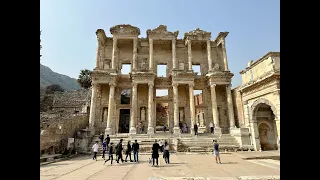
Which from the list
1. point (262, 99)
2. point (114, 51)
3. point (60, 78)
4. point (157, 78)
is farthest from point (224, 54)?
point (60, 78)

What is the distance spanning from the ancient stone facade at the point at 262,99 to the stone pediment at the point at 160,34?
9.36m

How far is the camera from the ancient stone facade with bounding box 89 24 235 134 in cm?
2070

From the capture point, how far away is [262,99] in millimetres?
14242

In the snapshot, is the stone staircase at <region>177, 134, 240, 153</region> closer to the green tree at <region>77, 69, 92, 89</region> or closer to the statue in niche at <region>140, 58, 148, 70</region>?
the statue in niche at <region>140, 58, 148, 70</region>

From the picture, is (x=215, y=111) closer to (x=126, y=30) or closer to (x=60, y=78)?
(x=126, y=30)

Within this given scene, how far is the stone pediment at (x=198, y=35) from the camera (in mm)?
23484

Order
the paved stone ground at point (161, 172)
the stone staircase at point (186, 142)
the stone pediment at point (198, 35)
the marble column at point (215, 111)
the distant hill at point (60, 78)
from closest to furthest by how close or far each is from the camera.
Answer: the paved stone ground at point (161, 172)
the stone staircase at point (186, 142)
the marble column at point (215, 111)
the stone pediment at point (198, 35)
the distant hill at point (60, 78)

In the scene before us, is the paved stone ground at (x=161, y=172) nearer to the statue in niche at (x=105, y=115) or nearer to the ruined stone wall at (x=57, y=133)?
the ruined stone wall at (x=57, y=133)

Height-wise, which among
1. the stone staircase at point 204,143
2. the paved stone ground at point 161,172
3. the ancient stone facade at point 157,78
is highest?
the ancient stone facade at point 157,78

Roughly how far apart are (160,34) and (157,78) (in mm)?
5286

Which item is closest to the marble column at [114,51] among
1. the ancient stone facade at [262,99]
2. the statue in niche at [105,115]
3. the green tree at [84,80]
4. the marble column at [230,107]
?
the statue in niche at [105,115]

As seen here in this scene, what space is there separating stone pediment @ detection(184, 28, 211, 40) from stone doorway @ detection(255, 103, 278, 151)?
11179mm

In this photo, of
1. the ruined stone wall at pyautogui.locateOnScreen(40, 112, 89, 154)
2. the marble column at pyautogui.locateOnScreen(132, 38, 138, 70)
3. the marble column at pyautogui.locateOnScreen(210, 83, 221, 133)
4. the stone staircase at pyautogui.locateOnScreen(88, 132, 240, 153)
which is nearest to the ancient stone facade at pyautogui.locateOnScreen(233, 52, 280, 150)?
the stone staircase at pyautogui.locateOnScreen(88, 132, 240, 153)
